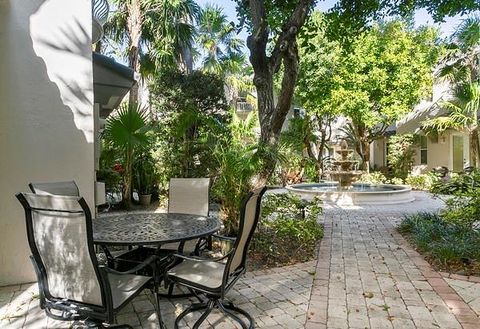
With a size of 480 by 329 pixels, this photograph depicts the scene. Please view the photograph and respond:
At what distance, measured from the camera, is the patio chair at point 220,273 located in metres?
2.97

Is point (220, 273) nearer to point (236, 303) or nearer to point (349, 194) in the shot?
point (236, 303)

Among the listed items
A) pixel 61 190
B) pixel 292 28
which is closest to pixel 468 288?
pixel 292 28

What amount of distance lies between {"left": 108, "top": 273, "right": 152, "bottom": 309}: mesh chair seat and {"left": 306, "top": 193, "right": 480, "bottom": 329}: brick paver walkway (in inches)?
61.9

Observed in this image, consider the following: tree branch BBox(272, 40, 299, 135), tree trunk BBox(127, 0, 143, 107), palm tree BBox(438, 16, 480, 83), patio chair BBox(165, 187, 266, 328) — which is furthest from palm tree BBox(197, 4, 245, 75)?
patio chair BBox(165, 187, 266, 328)

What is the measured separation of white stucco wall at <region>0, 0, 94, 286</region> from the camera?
4277 mm

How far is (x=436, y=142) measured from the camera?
18.0 metres

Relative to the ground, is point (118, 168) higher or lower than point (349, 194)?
higher

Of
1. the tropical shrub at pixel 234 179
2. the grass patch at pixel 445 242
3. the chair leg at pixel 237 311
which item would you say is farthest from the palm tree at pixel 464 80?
the chair leg at pixel 237 311

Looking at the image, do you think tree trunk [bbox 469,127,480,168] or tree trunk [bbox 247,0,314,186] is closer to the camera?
tree trunk [bbox 247,0,314,186]

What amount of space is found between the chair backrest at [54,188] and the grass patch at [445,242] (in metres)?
4.87

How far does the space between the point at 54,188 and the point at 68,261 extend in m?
1.74

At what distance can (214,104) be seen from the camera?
1212 centimetres

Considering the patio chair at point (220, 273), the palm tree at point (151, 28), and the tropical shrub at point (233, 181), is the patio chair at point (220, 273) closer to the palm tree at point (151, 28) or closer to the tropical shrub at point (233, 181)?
the tropical shrub at point (233, 181)

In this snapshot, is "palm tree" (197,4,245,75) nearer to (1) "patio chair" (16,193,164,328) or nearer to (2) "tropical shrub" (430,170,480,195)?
(2) "tropical shrub" (430,170,480,195)
